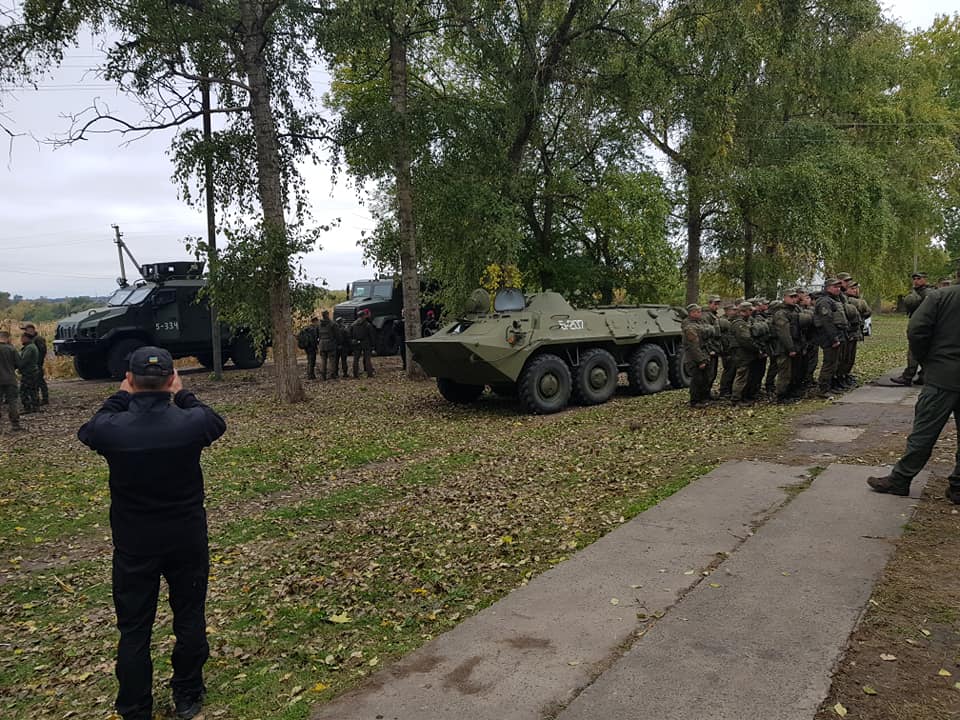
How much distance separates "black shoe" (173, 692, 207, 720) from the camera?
152 inches

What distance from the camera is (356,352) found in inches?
742

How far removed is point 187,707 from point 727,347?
1001 centimetres

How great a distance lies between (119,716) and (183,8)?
43.1 feet

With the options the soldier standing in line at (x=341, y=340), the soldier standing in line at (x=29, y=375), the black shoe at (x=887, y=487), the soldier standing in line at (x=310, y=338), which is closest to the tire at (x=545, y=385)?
the black shoe at (x=887, y=487)

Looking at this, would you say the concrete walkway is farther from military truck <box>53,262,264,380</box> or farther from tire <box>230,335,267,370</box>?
tire <box>230,335,267,370</box>

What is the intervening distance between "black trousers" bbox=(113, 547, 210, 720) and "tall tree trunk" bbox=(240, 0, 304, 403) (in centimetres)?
1027

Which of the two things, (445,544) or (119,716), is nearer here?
(119,716)

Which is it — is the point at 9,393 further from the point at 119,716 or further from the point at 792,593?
the point at 792,593

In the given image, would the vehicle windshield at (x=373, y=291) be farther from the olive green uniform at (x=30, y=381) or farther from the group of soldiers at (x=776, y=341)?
the group of soldiers at (x=776, y=341)

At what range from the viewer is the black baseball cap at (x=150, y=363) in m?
3.74

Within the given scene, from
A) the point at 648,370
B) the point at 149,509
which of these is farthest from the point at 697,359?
the point at 149,509

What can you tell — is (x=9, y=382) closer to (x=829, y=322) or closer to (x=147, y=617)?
(x=147, y=617)

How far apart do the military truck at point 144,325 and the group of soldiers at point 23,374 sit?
9.13 ft

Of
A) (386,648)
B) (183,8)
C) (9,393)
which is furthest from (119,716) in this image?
(183,8)
